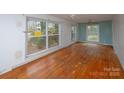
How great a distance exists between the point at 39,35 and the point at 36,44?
394 mm

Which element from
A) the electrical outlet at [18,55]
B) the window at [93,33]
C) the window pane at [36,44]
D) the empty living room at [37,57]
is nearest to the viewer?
the empty living room at [37,57]

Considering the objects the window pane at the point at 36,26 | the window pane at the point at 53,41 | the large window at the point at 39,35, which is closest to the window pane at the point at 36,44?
the large window at the point at 39,35

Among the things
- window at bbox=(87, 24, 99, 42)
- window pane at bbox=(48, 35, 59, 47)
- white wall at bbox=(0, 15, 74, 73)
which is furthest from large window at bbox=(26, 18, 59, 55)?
window at bbox=(87, 24, 99, 42)

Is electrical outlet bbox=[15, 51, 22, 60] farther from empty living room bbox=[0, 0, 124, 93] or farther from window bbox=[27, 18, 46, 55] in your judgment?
window bbox=[27, 18, 46, 55]

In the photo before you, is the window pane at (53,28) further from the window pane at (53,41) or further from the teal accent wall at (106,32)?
the teal accent wall at (106,32)

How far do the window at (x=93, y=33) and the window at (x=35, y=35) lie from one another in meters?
6.34

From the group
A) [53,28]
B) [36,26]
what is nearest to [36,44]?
[36,26]

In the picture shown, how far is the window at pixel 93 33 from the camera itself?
10753 millimetres
